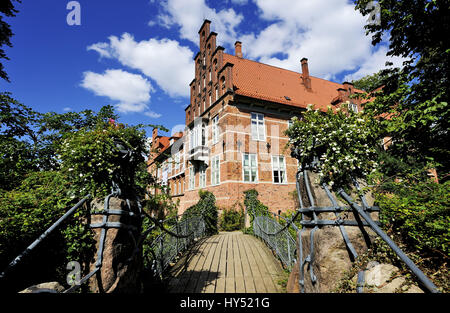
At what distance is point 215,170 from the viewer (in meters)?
16.0

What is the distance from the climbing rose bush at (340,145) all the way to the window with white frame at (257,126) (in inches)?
515

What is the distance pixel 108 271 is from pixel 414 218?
119 inches

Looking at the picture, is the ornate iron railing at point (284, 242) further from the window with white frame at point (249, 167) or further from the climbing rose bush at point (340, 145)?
the window with white frame at point (249, 167)

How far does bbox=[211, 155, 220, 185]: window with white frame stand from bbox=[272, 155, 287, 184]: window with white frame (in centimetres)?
422

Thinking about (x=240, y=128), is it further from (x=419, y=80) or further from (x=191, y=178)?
(x=419, y=80)

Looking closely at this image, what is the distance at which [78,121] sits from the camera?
1527 centimetres

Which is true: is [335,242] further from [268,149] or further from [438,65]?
[268,149]

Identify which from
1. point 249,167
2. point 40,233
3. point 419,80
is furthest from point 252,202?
point 40,233

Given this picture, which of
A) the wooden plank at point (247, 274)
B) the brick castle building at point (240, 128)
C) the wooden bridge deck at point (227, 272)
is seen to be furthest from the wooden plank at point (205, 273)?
the brick castle building at point (240, 128)

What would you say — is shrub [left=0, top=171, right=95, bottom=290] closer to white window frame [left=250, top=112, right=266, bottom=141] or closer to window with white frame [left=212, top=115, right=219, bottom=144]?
window with white frame [left=212, top=115, right=219, bottom=144]

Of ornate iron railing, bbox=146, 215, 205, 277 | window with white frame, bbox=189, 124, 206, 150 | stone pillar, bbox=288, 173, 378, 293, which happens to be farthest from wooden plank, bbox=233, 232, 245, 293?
window with white frame, bbox=189, 124, 206, 150

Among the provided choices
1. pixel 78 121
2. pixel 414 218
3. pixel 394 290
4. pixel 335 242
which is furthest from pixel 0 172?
pixel 78 121

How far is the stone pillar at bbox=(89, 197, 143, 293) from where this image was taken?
2.09 metres
